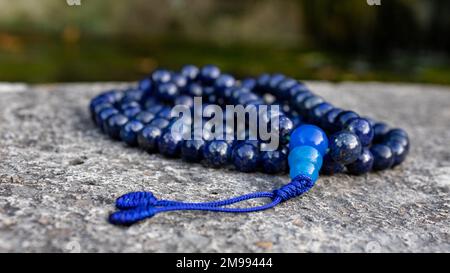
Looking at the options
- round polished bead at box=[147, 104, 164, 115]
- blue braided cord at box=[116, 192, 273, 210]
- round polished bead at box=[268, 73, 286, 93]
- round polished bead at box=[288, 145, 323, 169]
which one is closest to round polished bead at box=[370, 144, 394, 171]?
round polished bead at box=[288, 145, 323, 169]

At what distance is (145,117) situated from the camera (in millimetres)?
1461

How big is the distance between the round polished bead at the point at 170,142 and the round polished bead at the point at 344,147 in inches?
15.0

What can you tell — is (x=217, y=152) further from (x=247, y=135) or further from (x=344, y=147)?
(x=344, y=147)

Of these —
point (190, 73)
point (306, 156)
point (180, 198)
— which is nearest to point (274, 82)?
point (190, 73)

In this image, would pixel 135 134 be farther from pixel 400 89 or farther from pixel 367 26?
pixel 367 26

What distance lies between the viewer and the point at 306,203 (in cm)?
114

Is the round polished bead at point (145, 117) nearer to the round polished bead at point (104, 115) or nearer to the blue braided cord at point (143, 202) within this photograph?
the round polished bead at point (104, 115)

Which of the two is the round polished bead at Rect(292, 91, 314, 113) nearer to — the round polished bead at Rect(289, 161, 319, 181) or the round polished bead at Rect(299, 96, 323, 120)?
the round polished bead at Rect(299, 96, 323, 120)

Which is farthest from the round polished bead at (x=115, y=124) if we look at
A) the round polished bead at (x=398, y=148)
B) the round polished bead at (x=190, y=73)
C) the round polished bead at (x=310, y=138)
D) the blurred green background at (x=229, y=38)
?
the blurred green background at (x=229, y=38)

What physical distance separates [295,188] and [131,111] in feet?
1.97

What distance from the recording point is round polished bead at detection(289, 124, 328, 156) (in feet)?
3.94

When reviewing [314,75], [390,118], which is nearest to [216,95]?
[390,118]

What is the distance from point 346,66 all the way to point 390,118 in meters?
1.50

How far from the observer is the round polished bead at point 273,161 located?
4.14 ft
